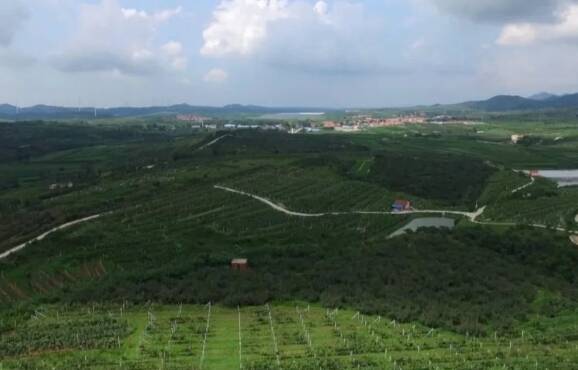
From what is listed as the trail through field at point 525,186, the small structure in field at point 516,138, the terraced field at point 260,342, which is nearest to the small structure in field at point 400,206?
the trail through field at point 525,186

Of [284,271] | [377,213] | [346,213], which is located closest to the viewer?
[284,271]

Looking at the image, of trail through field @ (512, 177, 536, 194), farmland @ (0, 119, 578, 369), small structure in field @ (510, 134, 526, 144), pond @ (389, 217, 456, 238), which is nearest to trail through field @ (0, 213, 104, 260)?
farmland @ (0, 119, 578, 369)

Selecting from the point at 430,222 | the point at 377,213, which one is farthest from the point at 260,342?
the point at 430,222

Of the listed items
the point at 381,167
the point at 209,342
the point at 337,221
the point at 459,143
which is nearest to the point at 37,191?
the point at 337,221

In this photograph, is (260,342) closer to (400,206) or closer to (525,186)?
(400,206)

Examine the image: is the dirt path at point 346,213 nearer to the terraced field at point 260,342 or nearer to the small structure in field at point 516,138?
the terraced field at point 260,342

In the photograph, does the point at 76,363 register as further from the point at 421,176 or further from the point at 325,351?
the point at 421,176
